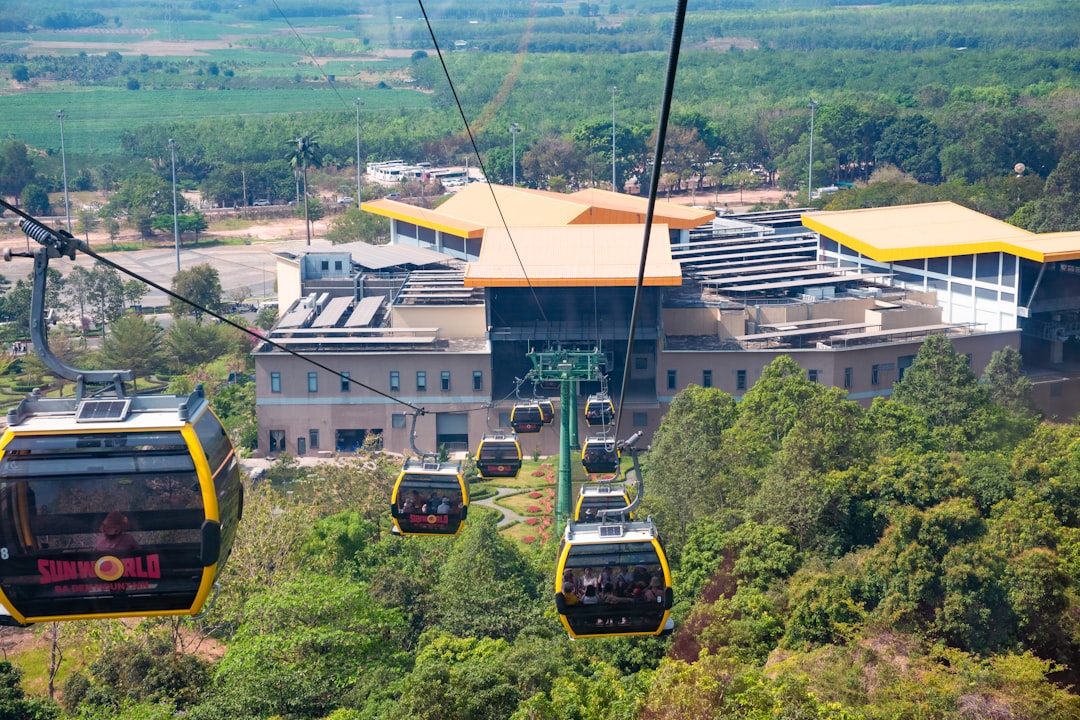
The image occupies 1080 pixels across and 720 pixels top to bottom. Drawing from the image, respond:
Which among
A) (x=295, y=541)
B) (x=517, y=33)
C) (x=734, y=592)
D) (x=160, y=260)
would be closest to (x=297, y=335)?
(x=295, y=541)

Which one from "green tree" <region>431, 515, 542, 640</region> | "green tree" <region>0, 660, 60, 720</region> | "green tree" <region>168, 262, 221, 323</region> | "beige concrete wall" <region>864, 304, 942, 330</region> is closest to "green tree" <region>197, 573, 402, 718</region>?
"green tree" <region>431, 515, 542, 640</region>

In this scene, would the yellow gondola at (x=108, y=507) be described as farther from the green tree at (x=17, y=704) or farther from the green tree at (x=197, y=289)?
the green tree at (x=197, y=289)

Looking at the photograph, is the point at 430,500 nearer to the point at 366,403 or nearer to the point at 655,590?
the point at 655,590

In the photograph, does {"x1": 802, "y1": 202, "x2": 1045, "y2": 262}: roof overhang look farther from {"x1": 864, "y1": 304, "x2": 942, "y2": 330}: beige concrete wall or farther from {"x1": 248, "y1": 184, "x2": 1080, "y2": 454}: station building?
{"x1": 864, "y1": 304, "x2": 942, "y2": 330}: beige concrete wall

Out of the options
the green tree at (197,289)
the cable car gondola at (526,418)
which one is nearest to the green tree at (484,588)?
the cable car gondola at (526,418)

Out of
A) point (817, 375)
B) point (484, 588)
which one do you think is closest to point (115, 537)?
point (484, 588)

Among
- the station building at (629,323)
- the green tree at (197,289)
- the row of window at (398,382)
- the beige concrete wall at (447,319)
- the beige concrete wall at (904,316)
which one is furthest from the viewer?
the green tree at (197,289)
